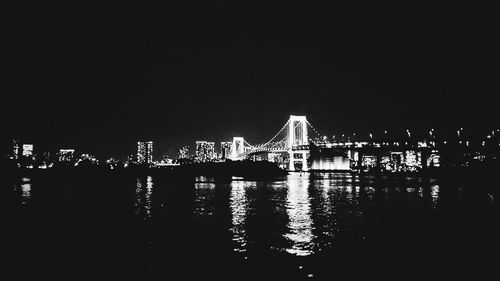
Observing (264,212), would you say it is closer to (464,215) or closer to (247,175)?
(464,215)

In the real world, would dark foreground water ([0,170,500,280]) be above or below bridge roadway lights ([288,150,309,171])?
below

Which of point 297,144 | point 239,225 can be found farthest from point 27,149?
point 239,225

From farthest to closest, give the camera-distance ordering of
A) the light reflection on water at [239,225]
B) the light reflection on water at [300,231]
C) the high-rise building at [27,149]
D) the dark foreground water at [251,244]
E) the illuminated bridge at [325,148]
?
the high-rise building at [27,149]
the illuminated bridge at [325,148]
the light reflection on water at [239,225]
the light reflection on water at [300,231]
the dark foreground water at [251,244]

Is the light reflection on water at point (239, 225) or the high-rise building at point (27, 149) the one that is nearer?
the light reflection on water at point (239, 225)

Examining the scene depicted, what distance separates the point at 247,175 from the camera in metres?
56.6

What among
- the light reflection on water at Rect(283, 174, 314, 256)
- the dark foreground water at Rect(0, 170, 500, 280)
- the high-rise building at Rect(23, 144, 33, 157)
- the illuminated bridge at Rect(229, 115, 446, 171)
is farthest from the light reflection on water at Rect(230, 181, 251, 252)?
the high-rise building at Rect(23, 144, 33, 157)

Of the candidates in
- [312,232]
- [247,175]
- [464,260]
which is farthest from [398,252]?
[247,175]

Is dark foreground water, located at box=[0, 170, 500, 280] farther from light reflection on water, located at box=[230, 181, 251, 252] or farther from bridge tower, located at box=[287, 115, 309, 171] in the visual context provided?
bridge tower, located at box=[287, 115, 309, 171]

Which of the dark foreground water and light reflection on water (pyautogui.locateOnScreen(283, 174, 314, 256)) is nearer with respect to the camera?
the dark foreground water

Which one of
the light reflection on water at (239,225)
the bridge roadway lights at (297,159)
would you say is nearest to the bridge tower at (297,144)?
the bridge roadway lights at (297,159)

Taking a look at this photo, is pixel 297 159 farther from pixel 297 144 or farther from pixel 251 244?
pixel 251 244

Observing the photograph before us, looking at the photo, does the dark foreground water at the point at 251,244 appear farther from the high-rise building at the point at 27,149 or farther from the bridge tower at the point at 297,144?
the high-rise building at the point at 27,149

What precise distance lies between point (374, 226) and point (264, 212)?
4.20 m

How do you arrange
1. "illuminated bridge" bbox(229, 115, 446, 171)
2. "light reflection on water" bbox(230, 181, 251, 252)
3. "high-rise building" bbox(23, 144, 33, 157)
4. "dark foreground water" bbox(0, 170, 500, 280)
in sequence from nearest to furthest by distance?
1. "dark foreground water" bbox(0, 170, 500, 280)
2. "light reflection on water" bbox(230, 181, 251, 252)
3. "illuminated bridge" bbox(229, 115, 446, 171)
4. "high-rise building" bbox(23, 144, 33, 157)
